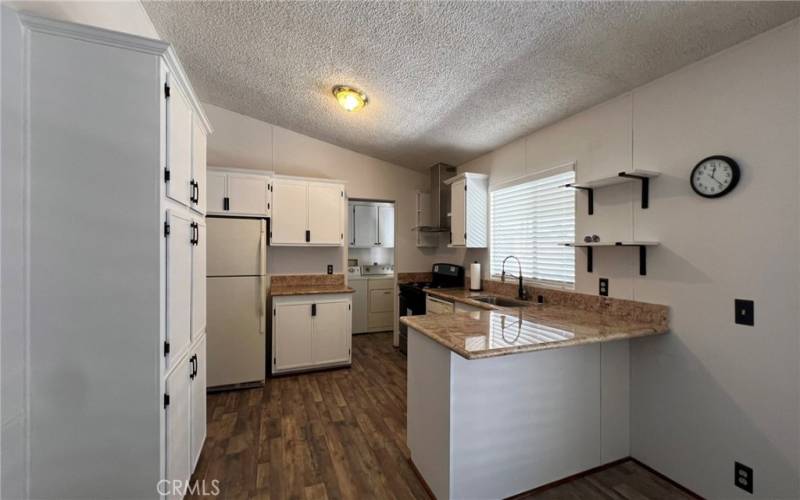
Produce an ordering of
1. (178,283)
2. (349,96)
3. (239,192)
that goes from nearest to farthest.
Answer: (178,283) < (349,96) < (239,192)

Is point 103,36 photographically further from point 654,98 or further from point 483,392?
point 654,98

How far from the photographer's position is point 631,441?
2.13 meters

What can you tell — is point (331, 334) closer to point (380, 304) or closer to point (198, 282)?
point (380, 304)

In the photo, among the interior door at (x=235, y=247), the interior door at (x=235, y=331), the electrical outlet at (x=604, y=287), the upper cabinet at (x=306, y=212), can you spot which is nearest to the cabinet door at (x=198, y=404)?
the interior door at (x=235, y=331)

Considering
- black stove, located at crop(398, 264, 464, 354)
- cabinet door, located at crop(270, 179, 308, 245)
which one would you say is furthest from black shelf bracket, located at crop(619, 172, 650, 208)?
cabinet door, located at crop(270, 179, 308, 245)

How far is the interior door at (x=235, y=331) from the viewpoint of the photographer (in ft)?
10.2

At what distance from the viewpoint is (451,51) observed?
2010mm

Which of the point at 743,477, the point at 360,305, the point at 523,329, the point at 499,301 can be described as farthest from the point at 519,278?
the point at 360,305

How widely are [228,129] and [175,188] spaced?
274 cm

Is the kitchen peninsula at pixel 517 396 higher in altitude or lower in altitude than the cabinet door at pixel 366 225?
lower

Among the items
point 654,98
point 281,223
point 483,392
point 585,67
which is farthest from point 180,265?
point 654,98

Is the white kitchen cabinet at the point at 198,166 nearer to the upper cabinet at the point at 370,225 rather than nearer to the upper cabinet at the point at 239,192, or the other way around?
the upper cabinet at the point at 239,192

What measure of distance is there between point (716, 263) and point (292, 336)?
11.6 ft

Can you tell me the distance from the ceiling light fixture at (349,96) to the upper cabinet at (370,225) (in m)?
2.74
